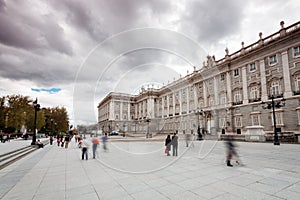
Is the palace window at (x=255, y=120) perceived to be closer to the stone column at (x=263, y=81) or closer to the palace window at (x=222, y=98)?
the stone column at (x=263, y=81)

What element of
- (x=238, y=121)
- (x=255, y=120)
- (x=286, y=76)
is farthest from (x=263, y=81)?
(x=238, y=121)

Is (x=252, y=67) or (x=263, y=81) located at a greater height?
(x=252, y=67)

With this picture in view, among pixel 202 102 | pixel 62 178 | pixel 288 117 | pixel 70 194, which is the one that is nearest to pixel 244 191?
pixel 70 194

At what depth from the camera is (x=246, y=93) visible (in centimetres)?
3081

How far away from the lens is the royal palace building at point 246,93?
23.4m

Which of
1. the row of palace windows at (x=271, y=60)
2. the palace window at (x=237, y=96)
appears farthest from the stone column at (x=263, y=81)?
the palace window at (x=237, y=96)

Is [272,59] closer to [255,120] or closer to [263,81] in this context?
[263,81]

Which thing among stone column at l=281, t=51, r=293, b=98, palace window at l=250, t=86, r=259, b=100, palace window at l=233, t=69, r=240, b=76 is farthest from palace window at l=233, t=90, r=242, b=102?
stone column at l=281, t=51, r=293, b=98

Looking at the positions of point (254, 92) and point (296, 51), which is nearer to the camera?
point (296, 51)

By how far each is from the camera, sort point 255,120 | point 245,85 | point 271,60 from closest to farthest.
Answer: point 271,60 → point 255,120 → point 245,85

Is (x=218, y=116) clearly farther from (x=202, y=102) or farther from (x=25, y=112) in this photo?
(x=25, y=112)

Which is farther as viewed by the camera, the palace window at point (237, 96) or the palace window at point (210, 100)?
the palace window at point (210, 100)

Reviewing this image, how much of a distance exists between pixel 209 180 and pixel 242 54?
32.3 meters

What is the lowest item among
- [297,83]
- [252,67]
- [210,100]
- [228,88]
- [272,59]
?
[210,100]
